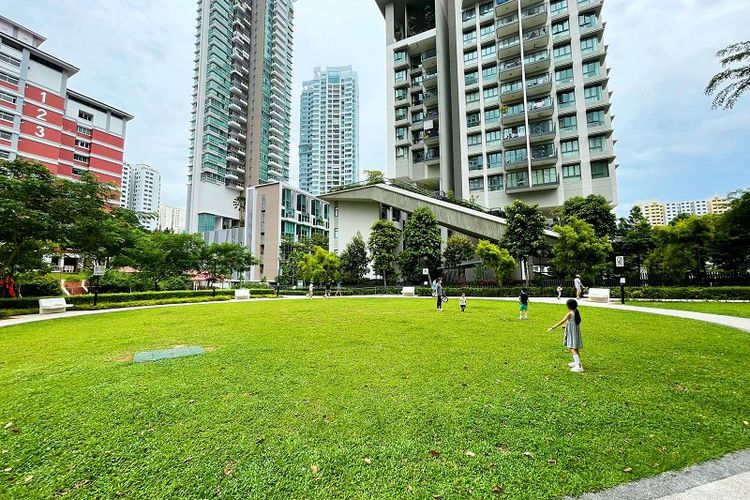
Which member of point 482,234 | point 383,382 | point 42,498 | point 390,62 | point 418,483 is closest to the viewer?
point 42,498

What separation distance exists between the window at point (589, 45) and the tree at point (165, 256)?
47938 millimetres

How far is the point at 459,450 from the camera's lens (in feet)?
11.2

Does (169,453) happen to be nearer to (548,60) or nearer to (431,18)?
(548,60)

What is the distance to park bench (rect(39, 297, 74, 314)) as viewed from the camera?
17328mm

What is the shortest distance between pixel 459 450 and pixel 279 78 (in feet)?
328

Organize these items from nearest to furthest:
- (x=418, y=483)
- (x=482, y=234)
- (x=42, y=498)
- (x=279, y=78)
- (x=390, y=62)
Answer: (x=42, y=498), (x=418, y=483), (x=482, y=234), (x=390, y=62), (x=279, y=78)

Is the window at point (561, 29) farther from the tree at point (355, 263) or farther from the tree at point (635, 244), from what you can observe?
the tree at point (355, 263)

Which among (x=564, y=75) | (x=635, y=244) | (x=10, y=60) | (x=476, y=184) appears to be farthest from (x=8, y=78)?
(x=635, y=244)

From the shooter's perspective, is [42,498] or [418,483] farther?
[418,483]

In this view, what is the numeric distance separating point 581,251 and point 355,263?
2249 cm

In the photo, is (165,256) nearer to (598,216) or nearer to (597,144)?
(598,216)

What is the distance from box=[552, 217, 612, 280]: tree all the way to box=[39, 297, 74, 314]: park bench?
3112 cm

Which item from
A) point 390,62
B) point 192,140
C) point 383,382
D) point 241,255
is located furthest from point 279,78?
point 383,382

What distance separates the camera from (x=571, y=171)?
3644 centimetres
